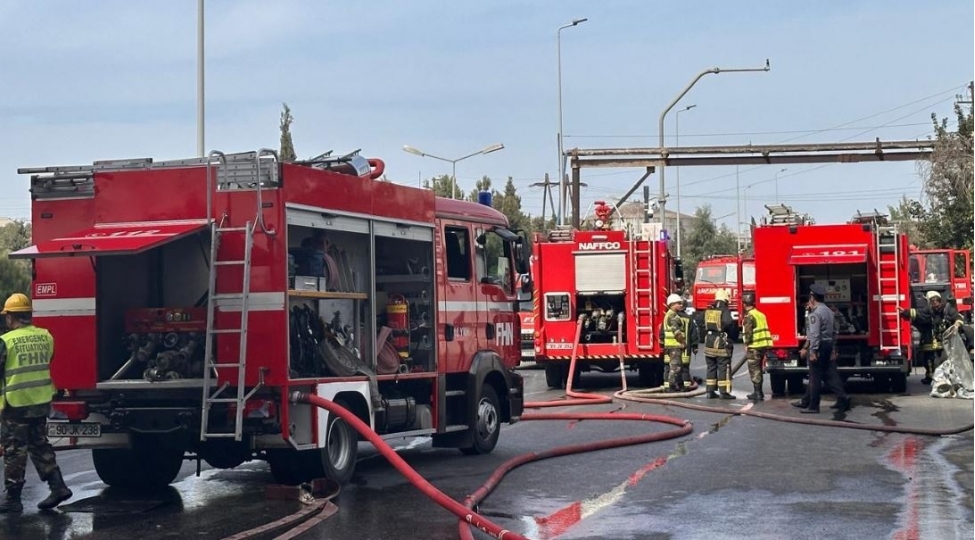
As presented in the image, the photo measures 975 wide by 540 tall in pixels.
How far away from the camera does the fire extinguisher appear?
12.1 metres

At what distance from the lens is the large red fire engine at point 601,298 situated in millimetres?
22359

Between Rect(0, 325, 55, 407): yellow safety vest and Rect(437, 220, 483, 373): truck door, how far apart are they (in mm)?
3776

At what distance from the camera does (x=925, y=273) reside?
28.0 metres

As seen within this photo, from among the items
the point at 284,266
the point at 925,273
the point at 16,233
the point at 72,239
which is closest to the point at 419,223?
the point at 284,266

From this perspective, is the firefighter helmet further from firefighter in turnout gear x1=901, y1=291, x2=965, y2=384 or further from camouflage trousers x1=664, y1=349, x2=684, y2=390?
firefighter in turnout gear x1=901, y1=291, x2=965, y2=384

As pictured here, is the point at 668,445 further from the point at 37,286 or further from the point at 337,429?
the point at 37,286

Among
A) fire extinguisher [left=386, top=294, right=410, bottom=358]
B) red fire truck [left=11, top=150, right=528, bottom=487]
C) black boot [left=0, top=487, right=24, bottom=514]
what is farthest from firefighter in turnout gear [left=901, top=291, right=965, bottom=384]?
black boot [left=0, top=487, right=24, bottom=514]

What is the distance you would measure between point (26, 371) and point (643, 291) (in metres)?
14.0

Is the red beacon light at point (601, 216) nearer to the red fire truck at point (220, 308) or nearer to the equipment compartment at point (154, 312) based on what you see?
the red fire truck at point (220, 308)

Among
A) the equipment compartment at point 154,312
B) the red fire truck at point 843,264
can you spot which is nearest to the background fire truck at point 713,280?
the red fire truck at point 843,264

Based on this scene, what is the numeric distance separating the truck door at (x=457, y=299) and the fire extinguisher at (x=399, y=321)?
0.37 meters

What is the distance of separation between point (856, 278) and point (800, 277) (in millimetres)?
882

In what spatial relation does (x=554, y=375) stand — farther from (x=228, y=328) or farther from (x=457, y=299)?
(x=228, y=328)

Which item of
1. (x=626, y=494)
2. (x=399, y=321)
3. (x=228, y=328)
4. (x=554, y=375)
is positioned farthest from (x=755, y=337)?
(x=228, y=328)
